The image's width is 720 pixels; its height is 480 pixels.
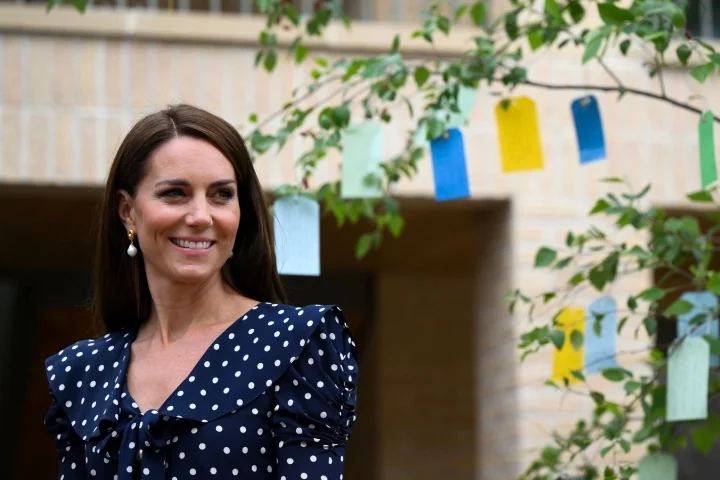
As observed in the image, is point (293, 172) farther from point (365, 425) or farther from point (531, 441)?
point (365, 425)

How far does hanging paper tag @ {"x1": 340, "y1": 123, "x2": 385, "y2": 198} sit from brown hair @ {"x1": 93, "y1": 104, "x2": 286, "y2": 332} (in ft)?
4.15

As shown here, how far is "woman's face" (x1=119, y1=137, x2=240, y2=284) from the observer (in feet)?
6.38

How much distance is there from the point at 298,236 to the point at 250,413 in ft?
4.48

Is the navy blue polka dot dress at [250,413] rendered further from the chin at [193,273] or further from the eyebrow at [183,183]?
the eyebrow at [183,183]

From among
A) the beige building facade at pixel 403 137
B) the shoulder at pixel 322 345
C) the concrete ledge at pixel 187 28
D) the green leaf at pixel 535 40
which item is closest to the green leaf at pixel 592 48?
the green leaf at pixel 535 40

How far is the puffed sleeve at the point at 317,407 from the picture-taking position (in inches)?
71.6

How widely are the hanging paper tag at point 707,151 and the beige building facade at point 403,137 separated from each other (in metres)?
1.69

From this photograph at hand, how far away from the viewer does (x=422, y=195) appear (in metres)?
A: 4.97

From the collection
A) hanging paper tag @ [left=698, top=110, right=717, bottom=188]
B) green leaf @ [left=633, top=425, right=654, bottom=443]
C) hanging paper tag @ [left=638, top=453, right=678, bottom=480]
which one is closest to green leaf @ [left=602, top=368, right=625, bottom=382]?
green leaf @ [left=633, top=425, right=654, bottom=443]

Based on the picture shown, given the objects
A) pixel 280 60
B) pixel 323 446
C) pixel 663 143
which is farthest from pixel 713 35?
pixel 323 446

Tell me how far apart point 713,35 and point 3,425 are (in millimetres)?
3927

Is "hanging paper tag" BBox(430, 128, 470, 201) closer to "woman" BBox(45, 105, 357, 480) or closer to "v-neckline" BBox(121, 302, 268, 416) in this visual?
"woman" BBox(45, 105, 357, 480)

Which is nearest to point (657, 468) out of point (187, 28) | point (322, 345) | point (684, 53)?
point (684, 53)

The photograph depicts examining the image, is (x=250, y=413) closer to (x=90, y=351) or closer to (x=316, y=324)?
(x=316, y=324)
